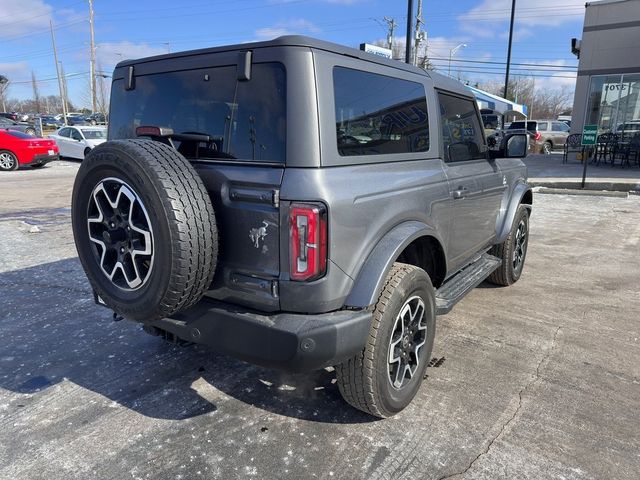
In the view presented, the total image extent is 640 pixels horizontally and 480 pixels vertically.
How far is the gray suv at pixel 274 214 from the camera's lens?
2262 mm

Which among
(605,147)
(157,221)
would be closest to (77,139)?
(157,221)

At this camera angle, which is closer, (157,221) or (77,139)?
(157,221)

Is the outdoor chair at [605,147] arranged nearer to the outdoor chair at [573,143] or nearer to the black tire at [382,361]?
the outdoor chair at [573,143]

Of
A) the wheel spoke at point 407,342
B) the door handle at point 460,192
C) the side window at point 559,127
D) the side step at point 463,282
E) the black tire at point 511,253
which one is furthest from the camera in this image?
the side window at point 559,127

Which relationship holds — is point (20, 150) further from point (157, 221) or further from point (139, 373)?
point (157, 221)

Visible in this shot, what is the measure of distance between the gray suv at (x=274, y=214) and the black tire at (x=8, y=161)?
55.2 ft

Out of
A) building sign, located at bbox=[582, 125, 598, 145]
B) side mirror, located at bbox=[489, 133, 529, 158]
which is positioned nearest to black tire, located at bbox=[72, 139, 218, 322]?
side mirror, located at bbox=[489, 133, 529, 158]

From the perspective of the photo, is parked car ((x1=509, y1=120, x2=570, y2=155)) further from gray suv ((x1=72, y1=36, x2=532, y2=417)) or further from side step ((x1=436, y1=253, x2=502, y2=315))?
gray suv ((x1=72, y1=36, x2=532, y2=417))

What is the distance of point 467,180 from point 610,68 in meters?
18.2

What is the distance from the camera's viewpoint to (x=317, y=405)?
3.00 metres

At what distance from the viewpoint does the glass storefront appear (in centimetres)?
1775

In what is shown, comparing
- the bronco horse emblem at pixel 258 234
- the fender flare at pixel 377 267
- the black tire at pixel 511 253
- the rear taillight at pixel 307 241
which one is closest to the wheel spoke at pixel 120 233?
the bronco horse emblem at pixel 258 234

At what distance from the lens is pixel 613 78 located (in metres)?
18.0

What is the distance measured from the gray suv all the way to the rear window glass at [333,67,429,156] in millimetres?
12
